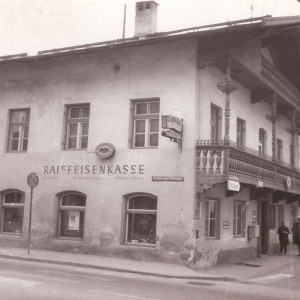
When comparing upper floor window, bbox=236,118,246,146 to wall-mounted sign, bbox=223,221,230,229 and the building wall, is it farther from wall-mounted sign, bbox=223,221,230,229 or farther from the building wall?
the building wall

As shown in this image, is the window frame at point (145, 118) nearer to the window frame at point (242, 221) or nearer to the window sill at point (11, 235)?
the window frame at point (242, 221)

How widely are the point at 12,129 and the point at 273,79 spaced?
1091 cm

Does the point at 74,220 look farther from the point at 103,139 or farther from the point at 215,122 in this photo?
the point at 215,122

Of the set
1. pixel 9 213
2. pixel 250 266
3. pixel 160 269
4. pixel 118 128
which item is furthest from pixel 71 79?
pixel 250 266

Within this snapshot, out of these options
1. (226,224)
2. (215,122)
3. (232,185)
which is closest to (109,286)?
(232,185)

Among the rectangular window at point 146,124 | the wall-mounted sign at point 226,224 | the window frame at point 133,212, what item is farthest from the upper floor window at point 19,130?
the wall-mounted sign at point 226,224

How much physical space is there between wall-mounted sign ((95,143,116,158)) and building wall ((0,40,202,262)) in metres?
0.20

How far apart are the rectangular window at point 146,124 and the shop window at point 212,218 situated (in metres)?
2.87

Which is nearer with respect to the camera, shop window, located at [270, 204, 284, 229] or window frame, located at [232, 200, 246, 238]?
window frame, located at [232, 200, 246, 238]

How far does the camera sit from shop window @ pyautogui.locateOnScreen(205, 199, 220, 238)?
16.5 meters

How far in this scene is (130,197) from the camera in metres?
16.4

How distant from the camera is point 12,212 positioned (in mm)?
18453

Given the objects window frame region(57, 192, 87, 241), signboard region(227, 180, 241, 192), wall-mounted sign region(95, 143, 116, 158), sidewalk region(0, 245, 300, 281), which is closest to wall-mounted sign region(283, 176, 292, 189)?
sidewalk region(0, 245, 300, 281)

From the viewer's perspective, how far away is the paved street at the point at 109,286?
8.84 metres
